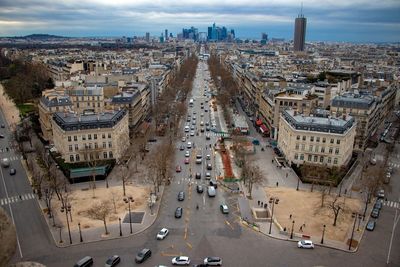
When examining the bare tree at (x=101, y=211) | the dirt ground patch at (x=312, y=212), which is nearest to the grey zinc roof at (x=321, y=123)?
the dirt ground patch at (x=312, y=212)

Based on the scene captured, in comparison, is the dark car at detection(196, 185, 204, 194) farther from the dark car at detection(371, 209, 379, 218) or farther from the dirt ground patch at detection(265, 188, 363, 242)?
the dark car at detection(371, 209, 379, 218)

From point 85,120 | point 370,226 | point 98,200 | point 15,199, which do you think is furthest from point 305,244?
point 85,120

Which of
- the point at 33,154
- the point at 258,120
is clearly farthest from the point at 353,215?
the point at 33,154

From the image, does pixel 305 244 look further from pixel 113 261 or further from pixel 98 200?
pixel 98 200

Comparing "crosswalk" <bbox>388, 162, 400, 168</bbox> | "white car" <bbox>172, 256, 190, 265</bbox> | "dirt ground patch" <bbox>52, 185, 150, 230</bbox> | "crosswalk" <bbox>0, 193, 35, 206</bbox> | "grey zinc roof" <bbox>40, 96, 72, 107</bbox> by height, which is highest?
"grey zinc roof" <bbox>40, 96, 72, 107</bbox>

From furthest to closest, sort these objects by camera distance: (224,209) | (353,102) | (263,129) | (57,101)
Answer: (263,129) < (57,101) < (353,102) < (224,209)

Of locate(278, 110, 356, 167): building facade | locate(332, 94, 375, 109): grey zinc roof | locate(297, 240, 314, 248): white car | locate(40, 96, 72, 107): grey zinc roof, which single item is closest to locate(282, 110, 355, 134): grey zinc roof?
locate(278, 110, 356, 167): building facade

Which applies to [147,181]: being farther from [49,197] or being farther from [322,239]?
[322,239]

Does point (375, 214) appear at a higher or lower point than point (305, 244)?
higher
